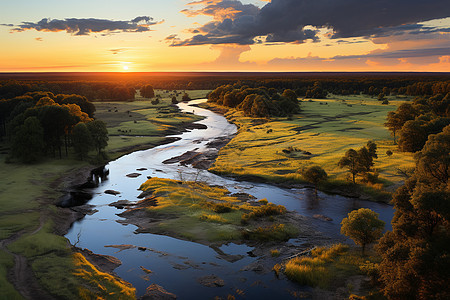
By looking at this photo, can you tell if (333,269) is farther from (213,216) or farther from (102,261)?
(102,261)

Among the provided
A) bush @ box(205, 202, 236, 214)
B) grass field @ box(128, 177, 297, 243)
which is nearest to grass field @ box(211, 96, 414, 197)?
grass field @ box(128, 177, 297, 243)

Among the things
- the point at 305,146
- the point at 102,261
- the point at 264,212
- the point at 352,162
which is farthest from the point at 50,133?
the point at 352,162

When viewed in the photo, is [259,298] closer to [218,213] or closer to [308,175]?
[218,213]

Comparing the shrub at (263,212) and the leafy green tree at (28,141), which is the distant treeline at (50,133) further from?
the shrub at (263,212)

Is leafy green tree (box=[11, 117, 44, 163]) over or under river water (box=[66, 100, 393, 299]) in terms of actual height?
over

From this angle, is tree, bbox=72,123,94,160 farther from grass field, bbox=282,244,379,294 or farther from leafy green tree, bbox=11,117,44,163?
grass field, bbox=282,244,379,294

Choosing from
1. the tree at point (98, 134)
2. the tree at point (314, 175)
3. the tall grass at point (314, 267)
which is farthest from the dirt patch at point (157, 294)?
the tree at point (98, 134)
